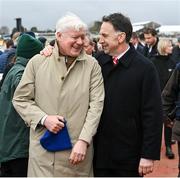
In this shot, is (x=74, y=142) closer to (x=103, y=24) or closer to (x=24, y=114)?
(x=24, y=114)

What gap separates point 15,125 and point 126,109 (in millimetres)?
933

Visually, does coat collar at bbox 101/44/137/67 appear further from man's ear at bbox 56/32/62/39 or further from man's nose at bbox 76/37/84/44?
man's ear at bbox 56/32/62/39

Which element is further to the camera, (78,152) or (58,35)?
(58,35)

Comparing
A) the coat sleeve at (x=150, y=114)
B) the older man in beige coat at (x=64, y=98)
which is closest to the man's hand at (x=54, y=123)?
the older man in beige coat at (x=64, y=98)

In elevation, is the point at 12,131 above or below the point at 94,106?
below

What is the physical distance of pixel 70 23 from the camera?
2898 millimetres

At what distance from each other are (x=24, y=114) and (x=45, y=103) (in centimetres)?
17

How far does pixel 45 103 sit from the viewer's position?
9.70 ft

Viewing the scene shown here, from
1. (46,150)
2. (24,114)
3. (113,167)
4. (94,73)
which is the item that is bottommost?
(113,167)

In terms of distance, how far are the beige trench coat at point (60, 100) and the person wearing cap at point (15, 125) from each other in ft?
1.10

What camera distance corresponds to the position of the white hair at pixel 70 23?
2.89 metres

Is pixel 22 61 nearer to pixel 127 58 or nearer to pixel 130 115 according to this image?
pixel 127 58

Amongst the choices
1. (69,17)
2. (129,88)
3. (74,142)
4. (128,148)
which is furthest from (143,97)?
(69,17)

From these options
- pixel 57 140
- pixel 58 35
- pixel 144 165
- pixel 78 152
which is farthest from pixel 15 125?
pixel 144 165
